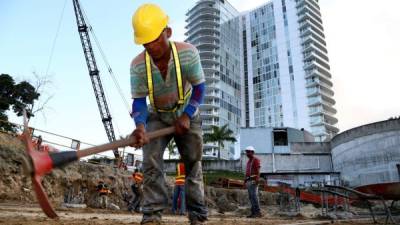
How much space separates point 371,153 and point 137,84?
40319 mm

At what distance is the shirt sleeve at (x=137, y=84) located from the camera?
4.08 m

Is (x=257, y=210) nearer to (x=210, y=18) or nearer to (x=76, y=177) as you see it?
(x=76, y=177)

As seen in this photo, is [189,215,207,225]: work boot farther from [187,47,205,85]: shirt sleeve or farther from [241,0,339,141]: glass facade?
[241,0,339,141]: glass facade

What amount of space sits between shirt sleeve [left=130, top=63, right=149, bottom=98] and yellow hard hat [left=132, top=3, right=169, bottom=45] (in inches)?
16.0

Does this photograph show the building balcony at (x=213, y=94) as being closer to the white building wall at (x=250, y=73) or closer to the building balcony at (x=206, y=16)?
the white building wall at (x=250, y=73)

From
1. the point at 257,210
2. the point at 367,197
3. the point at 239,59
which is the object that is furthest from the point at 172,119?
the point at 239,59

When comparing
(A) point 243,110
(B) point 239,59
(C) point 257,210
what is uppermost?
(B) point 239,59

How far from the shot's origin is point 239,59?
4186 inches

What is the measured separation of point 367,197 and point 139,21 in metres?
4.99

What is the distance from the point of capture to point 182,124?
387 centimetres

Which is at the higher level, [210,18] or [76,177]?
[210,18]

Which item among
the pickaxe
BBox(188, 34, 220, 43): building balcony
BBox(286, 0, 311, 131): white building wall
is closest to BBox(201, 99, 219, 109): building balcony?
BBox(188, 34, 220, 43): building balcony

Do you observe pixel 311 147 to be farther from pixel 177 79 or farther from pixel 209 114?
pixel 177 79

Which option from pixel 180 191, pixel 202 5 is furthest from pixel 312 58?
pixel 180 191
